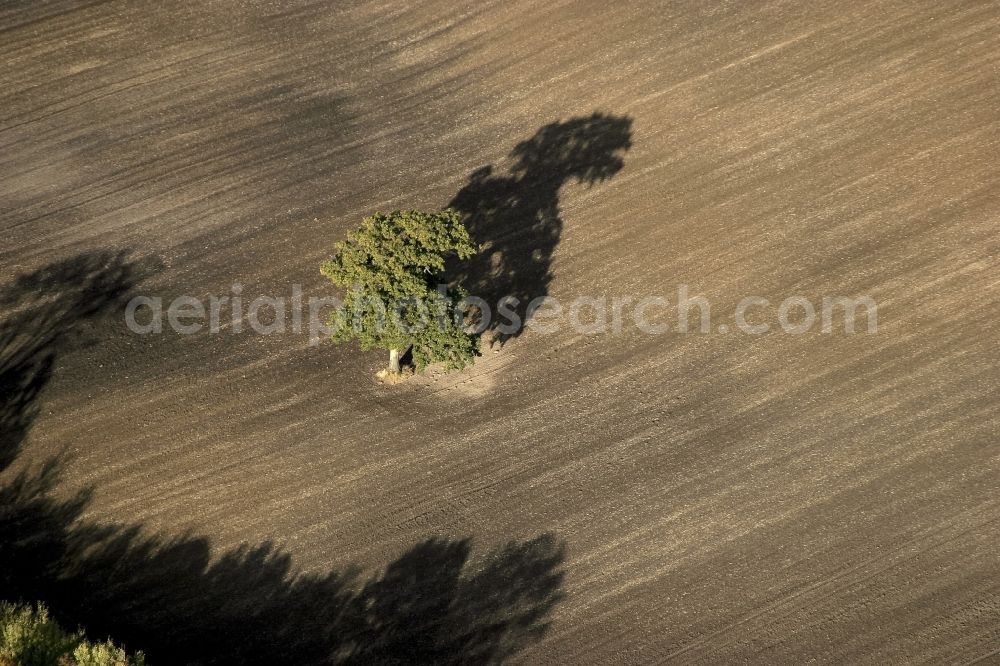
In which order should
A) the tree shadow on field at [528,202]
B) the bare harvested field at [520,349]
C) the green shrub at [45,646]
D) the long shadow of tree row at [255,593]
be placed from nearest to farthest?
1. the green shrub at [45,646]
2. the long shadow of tree row at [255,593]
3. the bare harvested field at [520,349]
4. the tree shadow on field at [528,202]

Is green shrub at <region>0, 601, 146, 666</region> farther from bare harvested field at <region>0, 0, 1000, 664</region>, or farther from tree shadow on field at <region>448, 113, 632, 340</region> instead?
tree shadow on field at <region>448, 113, 632, 340</region>

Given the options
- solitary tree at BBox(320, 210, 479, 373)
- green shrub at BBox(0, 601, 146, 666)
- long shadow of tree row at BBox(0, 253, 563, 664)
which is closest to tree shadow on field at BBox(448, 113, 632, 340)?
solitary tree at BBox(320, 210, 479, 373)

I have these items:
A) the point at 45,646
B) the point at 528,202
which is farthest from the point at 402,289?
the point at 45,646

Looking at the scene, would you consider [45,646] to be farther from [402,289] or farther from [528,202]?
[528,202]

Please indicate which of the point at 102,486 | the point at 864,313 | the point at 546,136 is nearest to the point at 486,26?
the point at 546,136

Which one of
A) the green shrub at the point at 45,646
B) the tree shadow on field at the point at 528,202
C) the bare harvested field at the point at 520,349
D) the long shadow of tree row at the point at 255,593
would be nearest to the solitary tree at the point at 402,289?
the bare harvested field at the point at 520,349

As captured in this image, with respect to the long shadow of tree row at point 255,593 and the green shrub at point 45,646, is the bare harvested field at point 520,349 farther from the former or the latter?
the green shrub at point 45,646
